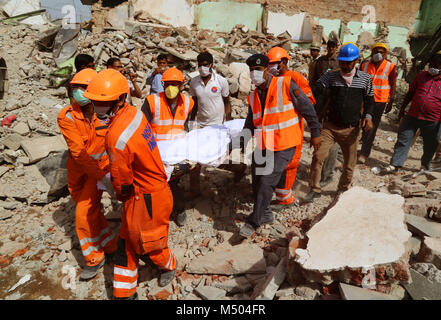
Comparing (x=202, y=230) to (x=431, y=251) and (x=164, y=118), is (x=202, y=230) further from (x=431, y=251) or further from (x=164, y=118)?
(x=431, y=251)

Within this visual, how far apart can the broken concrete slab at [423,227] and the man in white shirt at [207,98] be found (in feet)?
6.56

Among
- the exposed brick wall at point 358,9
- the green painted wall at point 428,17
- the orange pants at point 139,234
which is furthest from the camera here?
the green painted wall at point 428,17

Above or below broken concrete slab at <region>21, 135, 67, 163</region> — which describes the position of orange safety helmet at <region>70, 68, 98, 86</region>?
above

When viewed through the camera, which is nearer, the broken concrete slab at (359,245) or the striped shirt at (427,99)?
the broken concrete slab at (359,245)

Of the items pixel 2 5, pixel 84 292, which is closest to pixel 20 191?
pixel 84 292

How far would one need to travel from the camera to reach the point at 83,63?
319 centimetres

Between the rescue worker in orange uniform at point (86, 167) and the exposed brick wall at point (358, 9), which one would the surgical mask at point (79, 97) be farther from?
the exposed brick wall at point (358, 9)

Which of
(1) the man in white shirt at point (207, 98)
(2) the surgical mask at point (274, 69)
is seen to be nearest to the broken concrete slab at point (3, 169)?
(1) the man in white shirt at point (207, 98)

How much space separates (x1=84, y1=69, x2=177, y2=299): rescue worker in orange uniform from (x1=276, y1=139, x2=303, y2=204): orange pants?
1602 millimetres

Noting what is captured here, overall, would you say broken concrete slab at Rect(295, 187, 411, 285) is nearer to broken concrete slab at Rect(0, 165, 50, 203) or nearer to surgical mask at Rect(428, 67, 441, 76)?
surgical mask at Rect(428, 67, 441, 76)

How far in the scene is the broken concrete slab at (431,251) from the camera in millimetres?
2160

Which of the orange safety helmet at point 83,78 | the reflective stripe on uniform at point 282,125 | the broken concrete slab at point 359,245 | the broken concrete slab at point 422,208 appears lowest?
the broken concrete slab at point 422,208

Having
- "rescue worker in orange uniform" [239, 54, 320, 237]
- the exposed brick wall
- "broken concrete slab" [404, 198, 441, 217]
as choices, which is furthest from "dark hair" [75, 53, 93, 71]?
the exposed brick wall

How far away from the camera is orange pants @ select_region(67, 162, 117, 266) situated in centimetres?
273
